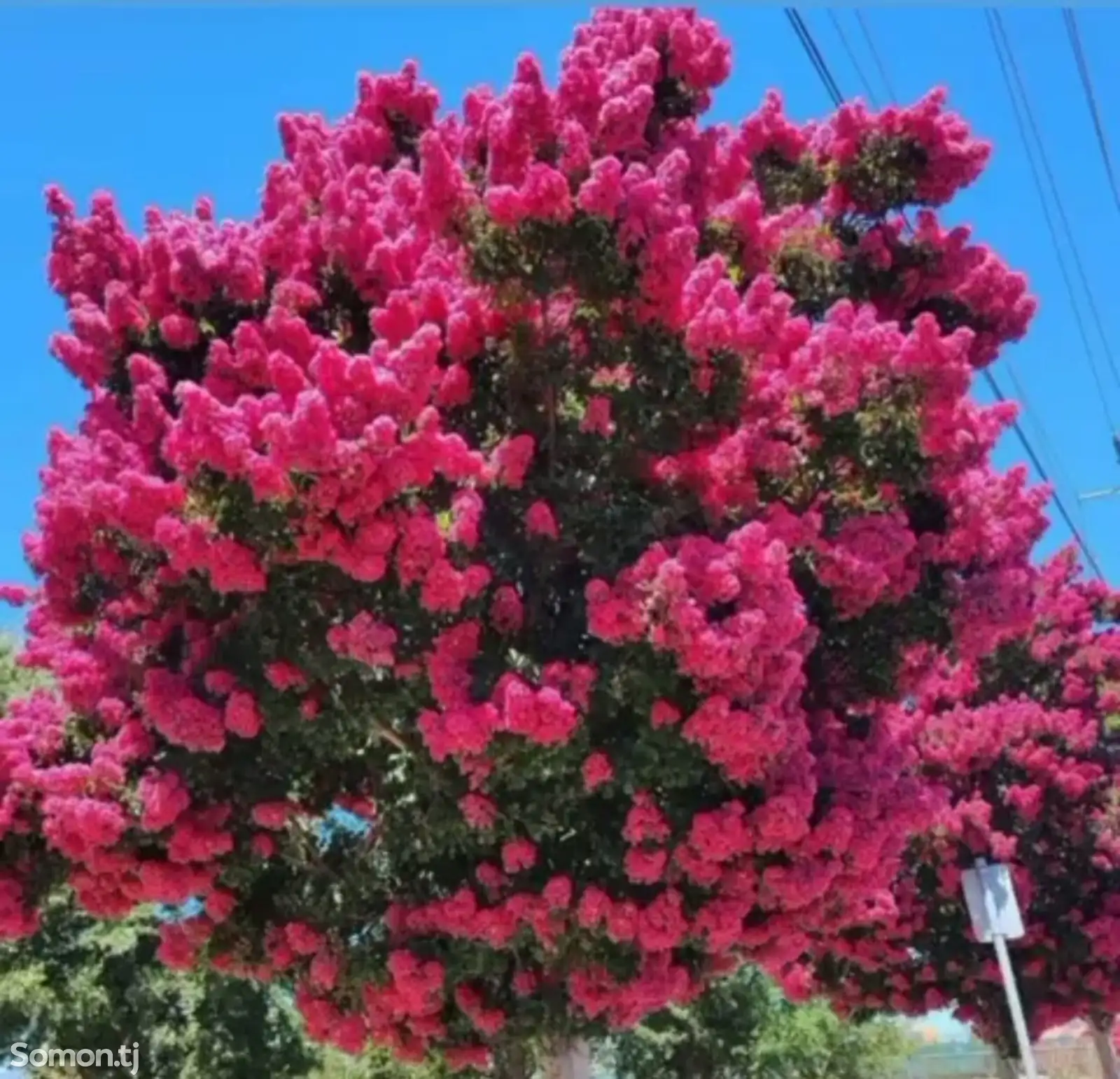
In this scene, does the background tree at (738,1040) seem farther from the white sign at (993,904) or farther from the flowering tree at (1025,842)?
the white sign at (993,904)

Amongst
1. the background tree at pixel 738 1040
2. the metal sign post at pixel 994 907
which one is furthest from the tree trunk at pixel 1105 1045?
the metal sign post at pixel 994 907

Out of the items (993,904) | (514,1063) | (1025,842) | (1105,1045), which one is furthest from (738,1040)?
(514,1063)

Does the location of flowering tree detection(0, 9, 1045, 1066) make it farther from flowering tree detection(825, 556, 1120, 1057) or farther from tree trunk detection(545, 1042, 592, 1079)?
flowering tree detection(825, 556, 1120, 1057)

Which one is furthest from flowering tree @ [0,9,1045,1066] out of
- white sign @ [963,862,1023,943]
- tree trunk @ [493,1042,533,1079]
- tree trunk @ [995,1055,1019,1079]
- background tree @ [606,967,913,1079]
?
background tree @ [606,967,913,1079]

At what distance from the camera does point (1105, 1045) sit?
15.7m

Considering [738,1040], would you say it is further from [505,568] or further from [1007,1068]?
[505,568]

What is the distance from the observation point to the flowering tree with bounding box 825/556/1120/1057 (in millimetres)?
13266

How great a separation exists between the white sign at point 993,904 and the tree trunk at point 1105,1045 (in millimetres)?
7700

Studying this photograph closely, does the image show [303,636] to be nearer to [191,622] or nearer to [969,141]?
[191,622]

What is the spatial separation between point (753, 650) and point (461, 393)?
200 centimetres

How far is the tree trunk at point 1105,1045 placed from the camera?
15.4 metres

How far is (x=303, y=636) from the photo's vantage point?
667 cm

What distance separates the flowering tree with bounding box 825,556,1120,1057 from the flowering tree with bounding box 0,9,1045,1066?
19.7 feet

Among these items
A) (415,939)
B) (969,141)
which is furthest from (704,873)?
(969,141)
